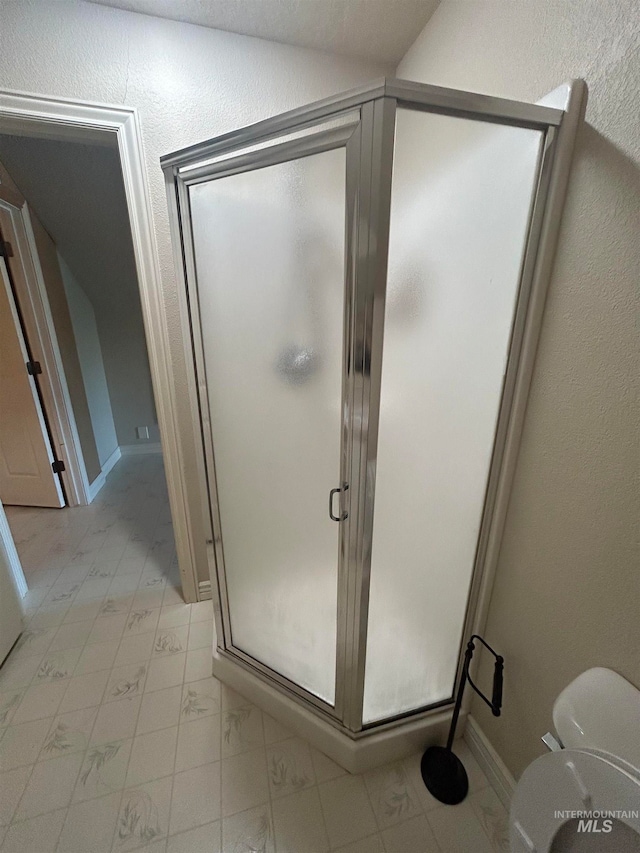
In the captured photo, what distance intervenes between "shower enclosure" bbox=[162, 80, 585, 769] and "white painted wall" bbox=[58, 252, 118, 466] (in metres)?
2.50

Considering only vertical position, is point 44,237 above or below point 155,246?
above

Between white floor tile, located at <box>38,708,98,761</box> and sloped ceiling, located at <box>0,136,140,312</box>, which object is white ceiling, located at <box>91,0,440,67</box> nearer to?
sloped ceiling, located at <box>0,136,140,312</box>

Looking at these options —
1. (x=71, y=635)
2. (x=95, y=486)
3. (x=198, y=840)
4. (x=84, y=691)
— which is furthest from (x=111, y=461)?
(x=198, y=840)

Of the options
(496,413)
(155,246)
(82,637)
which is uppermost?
(155,246)

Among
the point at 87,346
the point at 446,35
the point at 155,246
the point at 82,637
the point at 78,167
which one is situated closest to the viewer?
the point at 446,35

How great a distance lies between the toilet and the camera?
0.59 metres

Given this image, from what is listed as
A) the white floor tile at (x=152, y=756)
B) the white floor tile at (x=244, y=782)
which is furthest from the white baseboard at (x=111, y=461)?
the white floor tile at (x=244, y=782)

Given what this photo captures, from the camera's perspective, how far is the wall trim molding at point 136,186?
116 centimetres

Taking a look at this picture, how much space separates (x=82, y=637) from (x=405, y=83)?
87.3 inches

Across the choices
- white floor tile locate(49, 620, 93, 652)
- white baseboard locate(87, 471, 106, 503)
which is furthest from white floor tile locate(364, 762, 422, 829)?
white baseboard locate(87, 471, 106, 503)

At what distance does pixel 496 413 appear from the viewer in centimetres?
93

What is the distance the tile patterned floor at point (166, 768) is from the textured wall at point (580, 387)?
0.40 meters

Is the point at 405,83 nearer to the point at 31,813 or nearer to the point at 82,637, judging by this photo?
the point at 31,813

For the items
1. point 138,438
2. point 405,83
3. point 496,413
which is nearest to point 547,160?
point 405,83
